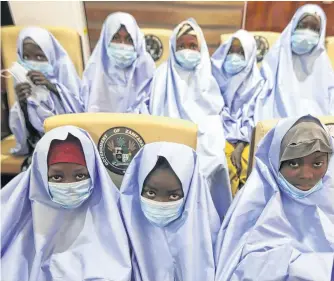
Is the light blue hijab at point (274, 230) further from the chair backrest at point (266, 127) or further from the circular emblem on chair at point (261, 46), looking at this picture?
the circular emblem on chair at point (261, 46)

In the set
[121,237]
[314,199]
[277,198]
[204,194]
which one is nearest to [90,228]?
[121,237]

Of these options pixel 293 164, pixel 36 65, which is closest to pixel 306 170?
pixel 293 164

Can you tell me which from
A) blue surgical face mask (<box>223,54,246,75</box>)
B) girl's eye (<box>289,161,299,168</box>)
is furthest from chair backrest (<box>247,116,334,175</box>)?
blue surgical face mask (<box>223,54,246,75</box>)

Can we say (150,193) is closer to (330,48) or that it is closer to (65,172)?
(65,172)

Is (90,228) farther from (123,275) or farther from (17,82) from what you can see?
(17,82)

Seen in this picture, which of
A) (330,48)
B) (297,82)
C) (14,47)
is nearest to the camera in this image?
(297,82)

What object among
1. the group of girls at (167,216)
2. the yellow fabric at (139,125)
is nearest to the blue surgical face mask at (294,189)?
the group of girls at (167,216)

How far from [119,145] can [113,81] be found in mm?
886

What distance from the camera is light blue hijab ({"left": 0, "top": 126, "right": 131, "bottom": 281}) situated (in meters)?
1.15

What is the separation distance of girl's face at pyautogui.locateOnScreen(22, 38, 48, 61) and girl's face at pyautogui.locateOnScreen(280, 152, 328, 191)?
1498 millimetres

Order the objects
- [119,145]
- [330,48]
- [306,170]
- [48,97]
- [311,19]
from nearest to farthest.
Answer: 1. [306,170]
2. [119,145]
3. [48,97]
4. [311,19]
5. [330,48]

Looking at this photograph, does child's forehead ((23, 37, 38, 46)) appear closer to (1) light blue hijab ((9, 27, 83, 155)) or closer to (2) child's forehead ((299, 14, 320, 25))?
(1) light blue hijab ((9, 27, 83, 155))

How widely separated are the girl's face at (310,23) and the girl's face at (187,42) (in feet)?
2.11

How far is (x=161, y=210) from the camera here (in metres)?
1.15
